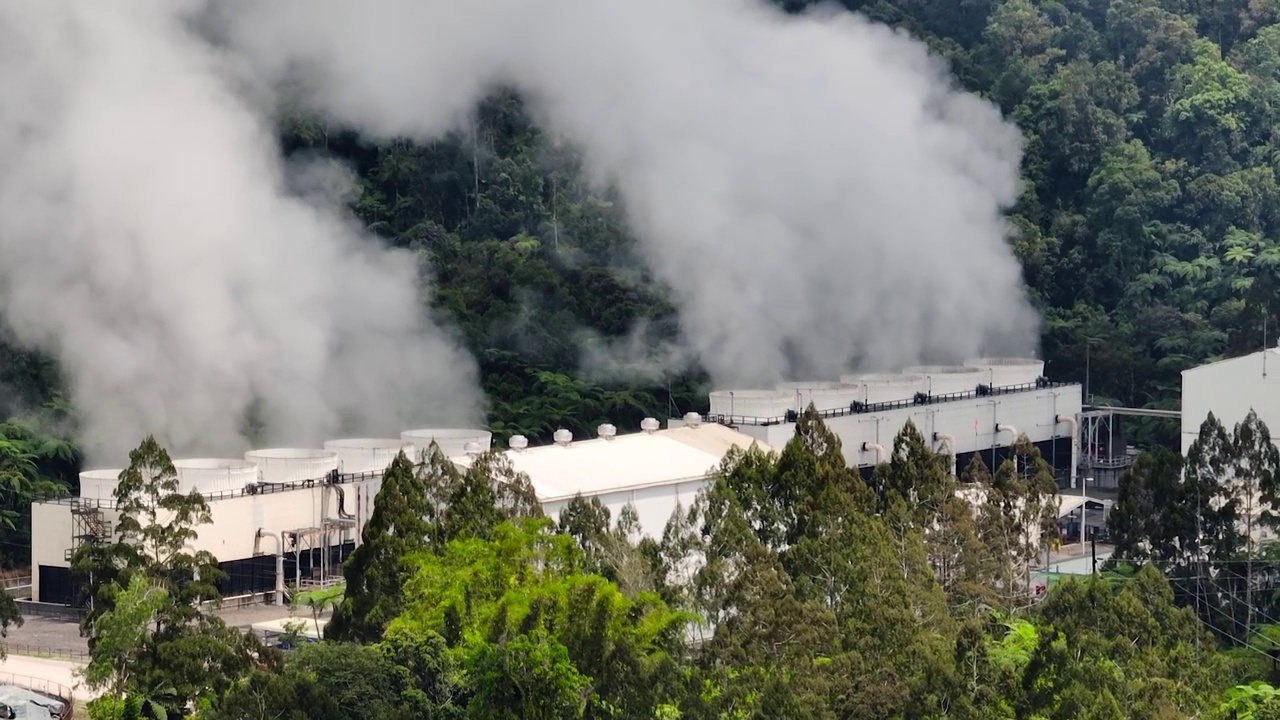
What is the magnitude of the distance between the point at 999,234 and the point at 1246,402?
22.6 metres

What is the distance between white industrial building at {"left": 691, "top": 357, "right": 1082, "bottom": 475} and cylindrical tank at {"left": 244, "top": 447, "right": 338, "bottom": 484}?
11.2 meters

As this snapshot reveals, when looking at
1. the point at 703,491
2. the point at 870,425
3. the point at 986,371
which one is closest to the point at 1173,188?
the point at 986,371

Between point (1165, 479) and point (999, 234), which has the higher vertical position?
point (999, 234)

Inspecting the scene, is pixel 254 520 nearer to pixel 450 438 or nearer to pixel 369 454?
pixel 369 454

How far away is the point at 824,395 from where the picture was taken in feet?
216

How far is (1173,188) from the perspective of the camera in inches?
3312

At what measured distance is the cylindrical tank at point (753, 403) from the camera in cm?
6425

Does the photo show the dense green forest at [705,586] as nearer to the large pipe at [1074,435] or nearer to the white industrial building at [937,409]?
the large pipe at [1074,435]

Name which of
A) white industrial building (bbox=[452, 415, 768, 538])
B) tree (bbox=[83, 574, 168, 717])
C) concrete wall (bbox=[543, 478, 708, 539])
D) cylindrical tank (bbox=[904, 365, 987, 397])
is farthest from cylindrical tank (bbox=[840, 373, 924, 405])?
tree (bbox=[83, 574, 168, 717])

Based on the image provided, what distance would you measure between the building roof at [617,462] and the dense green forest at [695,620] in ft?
24.8

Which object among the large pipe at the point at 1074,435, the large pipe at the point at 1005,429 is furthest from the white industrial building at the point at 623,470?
the large pipe at the point at 1074,435

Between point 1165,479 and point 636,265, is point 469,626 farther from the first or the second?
point 636,265

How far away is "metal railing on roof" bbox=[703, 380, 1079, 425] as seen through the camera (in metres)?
63.9

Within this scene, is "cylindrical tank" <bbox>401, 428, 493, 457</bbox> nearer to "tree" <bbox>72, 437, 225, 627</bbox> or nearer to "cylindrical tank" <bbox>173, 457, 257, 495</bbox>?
"cylindrical tank" <bbox>173, 457, 257, 495</bbox>
